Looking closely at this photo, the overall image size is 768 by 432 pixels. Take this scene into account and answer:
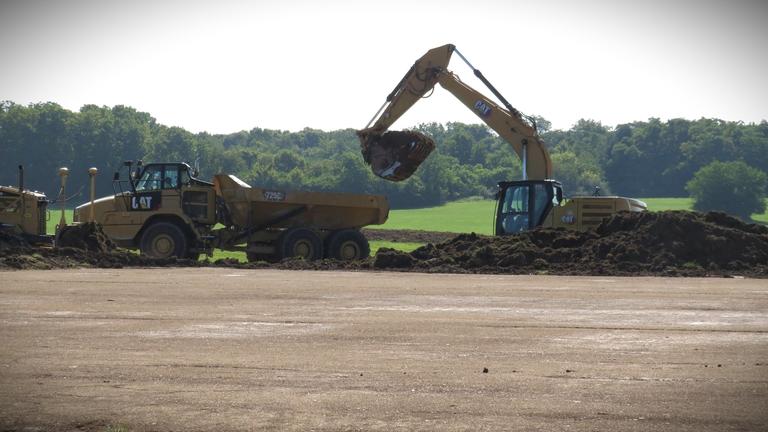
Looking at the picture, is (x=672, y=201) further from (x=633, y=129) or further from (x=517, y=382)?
(x=517, y=382)

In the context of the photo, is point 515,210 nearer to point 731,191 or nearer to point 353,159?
point 731,191

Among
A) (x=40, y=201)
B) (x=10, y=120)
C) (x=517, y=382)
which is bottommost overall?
(x=517, y=382)

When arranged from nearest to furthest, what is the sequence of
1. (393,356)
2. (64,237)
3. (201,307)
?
(393,356) → (201,307) → (64,237)

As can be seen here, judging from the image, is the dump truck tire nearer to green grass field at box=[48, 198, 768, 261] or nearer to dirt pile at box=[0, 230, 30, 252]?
dirt pile at box=[0, 230, 30, 252]

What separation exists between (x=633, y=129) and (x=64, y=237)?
157131 millimetres

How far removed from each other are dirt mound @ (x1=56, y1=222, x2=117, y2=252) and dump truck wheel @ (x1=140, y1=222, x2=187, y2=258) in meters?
0.97

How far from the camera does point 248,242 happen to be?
1324 inches

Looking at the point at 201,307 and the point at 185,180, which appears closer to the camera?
the point at 201,307

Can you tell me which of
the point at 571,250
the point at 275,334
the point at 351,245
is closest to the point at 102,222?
the point at 351,245

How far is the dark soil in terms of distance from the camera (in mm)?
27609

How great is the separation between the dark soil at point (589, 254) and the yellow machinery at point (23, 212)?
87.1 inches

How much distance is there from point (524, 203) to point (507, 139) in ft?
10.2

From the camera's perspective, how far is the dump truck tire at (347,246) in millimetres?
33875

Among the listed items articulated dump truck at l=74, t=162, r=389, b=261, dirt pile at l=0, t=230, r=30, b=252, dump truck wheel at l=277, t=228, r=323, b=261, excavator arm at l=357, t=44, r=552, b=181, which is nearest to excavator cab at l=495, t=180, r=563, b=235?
excavator arm at l=357, t=44, r=552, b=181
